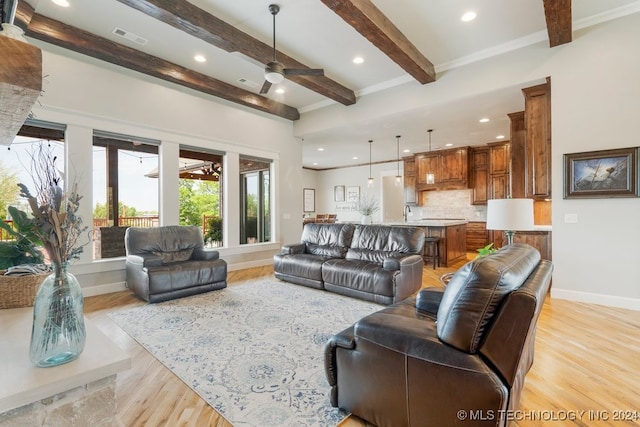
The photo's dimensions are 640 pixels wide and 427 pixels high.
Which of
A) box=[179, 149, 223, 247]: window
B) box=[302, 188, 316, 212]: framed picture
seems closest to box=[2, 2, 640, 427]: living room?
box=[179, 149, 223, 247]: window

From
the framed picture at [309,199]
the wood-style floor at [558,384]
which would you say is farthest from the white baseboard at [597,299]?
the framed picture at [309,199]

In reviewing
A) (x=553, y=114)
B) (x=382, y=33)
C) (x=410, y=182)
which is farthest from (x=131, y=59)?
(x=410, y=182)

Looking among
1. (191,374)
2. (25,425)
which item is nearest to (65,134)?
(191,374)

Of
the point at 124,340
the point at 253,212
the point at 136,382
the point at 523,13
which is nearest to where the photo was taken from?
the point at 136,382

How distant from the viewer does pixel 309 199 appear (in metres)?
12.2

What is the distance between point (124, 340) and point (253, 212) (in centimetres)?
398

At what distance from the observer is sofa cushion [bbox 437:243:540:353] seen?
128 cm

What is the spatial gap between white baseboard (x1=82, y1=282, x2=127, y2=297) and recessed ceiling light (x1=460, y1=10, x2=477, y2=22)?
5.72 meters

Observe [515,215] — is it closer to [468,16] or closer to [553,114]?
[553,114]

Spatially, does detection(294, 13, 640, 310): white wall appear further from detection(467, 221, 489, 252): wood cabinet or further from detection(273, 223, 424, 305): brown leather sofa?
detection(467, 221, 489, 252): wood cabinet

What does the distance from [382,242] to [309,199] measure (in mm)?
7915

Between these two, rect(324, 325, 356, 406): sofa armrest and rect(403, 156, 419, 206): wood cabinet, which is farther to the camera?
rect(403, 156, 419, 206): wood cabinet

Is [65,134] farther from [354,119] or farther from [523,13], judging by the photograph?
[523,13]

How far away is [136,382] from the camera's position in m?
2.07
